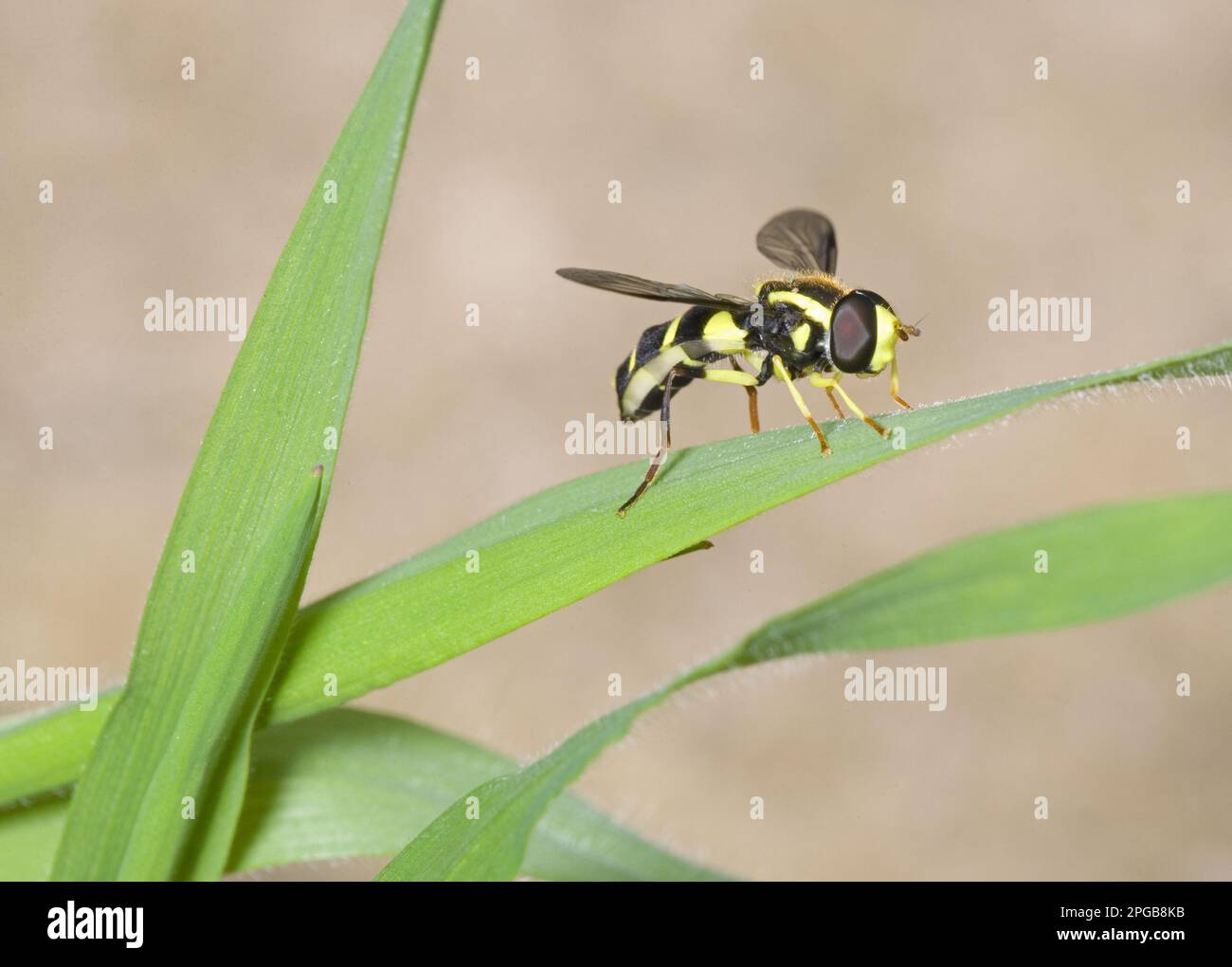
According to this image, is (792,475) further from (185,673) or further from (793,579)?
(793,579)

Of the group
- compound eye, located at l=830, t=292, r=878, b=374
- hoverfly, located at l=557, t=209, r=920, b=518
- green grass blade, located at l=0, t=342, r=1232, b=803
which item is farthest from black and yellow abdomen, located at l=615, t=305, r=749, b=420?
green grass blade, located at l=0, t=342, r=1232, b=803

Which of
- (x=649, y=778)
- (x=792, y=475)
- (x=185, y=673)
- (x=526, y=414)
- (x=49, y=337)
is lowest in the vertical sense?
(x=649, y=778)

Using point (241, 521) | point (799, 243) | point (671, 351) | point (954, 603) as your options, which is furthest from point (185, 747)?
point (799, 243)

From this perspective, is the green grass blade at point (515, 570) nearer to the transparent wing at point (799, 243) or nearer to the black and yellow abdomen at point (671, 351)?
the black and yellow abdomen at point (671, 351)

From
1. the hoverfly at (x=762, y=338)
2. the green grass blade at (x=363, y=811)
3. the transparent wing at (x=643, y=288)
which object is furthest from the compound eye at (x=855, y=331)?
A: the green grass blade at (x=363, y=811)

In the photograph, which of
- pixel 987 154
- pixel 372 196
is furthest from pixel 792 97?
pixel 372 196

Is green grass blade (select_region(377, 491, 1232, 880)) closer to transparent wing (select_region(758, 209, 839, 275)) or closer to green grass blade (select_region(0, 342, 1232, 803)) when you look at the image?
green grass blade (select_region(0, 342, 1232, 803))
